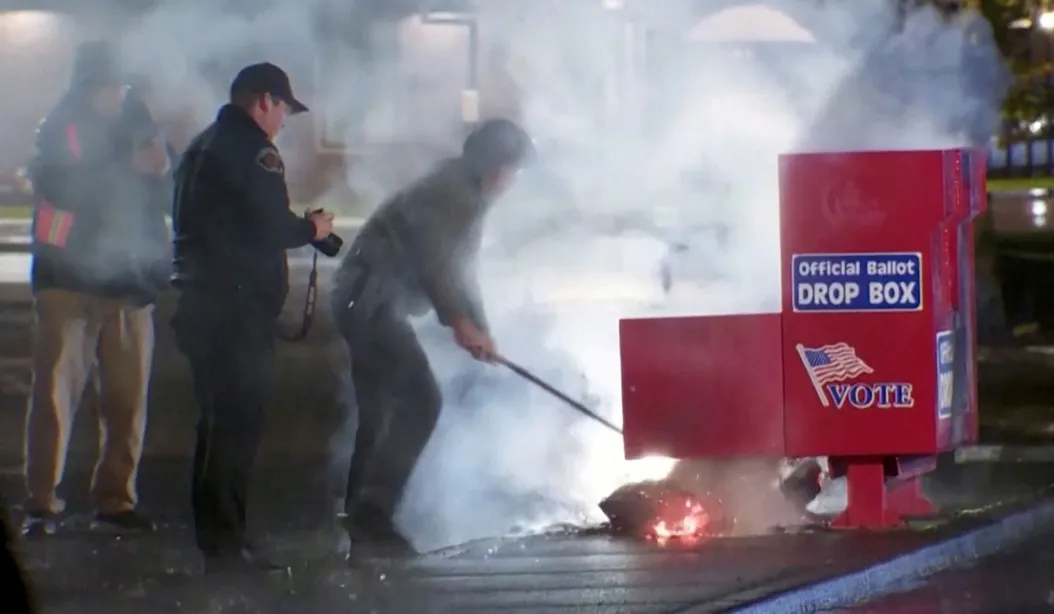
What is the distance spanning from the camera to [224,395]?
6.30 meters

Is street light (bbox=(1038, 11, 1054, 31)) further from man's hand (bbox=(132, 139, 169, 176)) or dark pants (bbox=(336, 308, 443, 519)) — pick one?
man's hand (bbox=(132, 139, 169, 176))

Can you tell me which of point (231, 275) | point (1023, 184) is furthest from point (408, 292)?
point (1023, 184)

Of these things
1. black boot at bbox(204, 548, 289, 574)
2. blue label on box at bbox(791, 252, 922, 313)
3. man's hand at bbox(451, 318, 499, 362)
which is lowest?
black boot at bbox(204, 548, 289, 574)

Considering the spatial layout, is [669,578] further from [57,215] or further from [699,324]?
[57,215]

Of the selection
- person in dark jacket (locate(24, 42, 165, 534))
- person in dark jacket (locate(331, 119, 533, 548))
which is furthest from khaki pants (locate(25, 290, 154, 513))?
person in dark jacket (locate(331, 119, 533, 548))

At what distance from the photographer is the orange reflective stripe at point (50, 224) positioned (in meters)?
6.84

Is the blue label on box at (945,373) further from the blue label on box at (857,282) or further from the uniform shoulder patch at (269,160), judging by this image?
the uniform shoulder patch at (269,160)

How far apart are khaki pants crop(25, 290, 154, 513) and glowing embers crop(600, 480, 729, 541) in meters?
1.98

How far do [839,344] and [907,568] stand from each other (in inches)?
35.1

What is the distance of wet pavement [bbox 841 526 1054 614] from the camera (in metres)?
6.27

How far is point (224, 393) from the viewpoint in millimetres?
6301

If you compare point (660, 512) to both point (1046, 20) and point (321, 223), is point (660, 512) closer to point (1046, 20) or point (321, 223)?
point (321, 223)

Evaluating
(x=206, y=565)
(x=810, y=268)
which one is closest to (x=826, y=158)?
(x=810, y=268)

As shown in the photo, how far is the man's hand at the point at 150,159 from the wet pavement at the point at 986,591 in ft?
10.6
